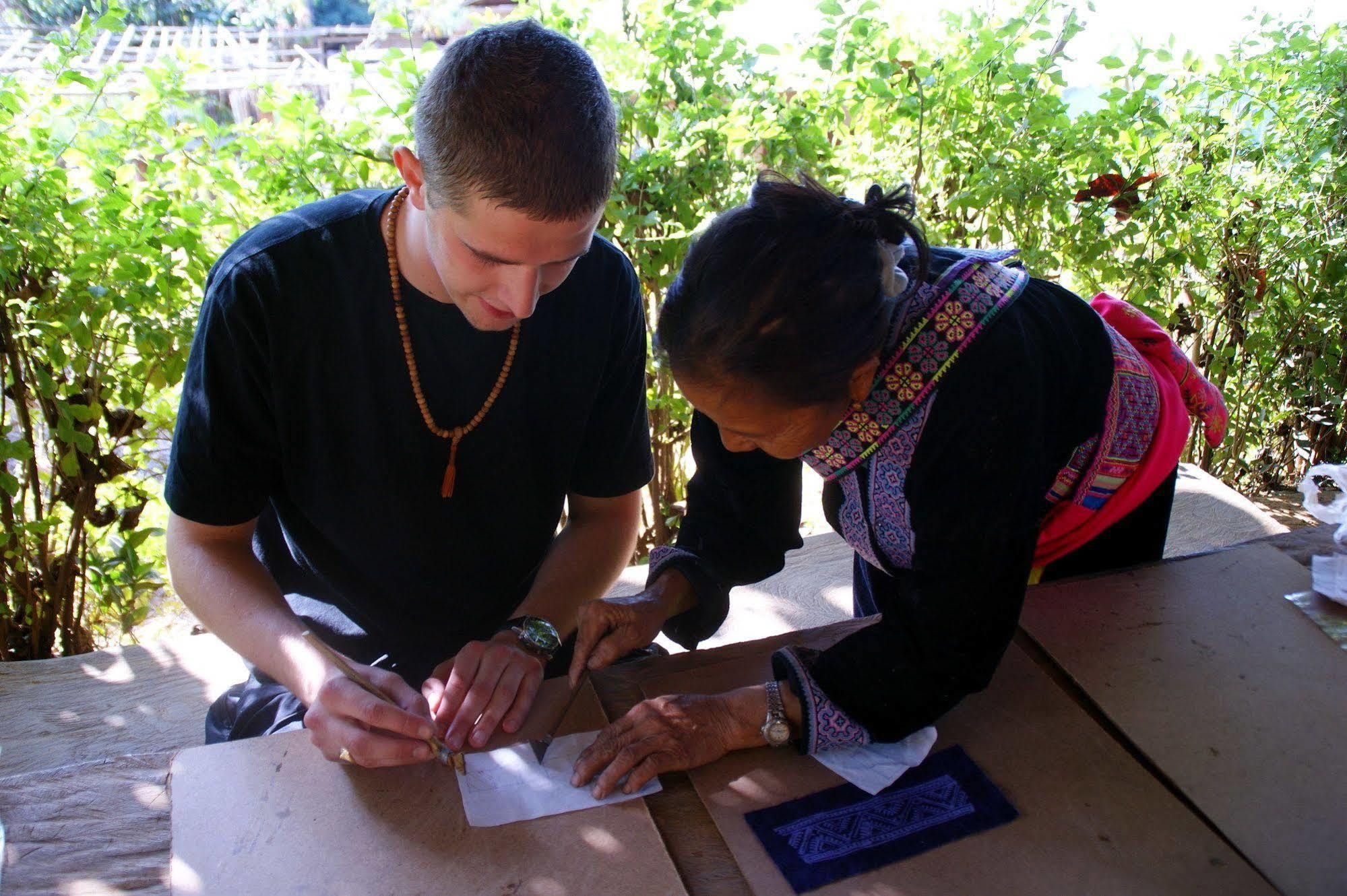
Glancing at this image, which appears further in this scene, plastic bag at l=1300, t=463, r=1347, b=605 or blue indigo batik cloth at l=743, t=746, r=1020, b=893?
plastic bag at l=1300, t=463, r=1347, b=605

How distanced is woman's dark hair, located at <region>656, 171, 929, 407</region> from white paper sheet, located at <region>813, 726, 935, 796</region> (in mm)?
498

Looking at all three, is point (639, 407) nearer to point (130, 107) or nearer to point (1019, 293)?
point (1019, 293)

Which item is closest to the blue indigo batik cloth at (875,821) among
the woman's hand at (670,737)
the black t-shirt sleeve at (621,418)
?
the woman's hand at (670,737)

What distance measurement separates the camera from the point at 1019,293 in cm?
143

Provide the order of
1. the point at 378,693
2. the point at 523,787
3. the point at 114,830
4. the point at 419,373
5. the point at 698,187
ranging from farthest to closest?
the point at 698,187 < the point at 419,373 < the point at 378,693 < the point at 523,787 < the point at 114,830

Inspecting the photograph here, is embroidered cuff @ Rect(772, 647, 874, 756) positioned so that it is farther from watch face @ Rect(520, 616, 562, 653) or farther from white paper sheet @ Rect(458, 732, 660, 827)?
watch face @ Rect(520, 616, 562, 653)

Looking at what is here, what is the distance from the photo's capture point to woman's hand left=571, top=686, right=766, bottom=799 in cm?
132

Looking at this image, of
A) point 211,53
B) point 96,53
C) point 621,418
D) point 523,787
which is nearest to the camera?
point 523,787

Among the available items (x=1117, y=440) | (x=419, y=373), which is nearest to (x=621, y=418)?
(x=419, y=373)

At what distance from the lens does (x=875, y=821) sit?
1278mm

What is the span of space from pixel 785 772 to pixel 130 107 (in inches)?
92.2

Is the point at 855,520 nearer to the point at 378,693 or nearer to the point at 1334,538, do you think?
the point at 378,693

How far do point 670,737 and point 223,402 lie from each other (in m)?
0.85

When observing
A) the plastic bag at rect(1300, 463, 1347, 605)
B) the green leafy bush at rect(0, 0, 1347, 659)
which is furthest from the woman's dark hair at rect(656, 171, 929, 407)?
the green leafy bush at rect(0, 0, 1347, 659)
